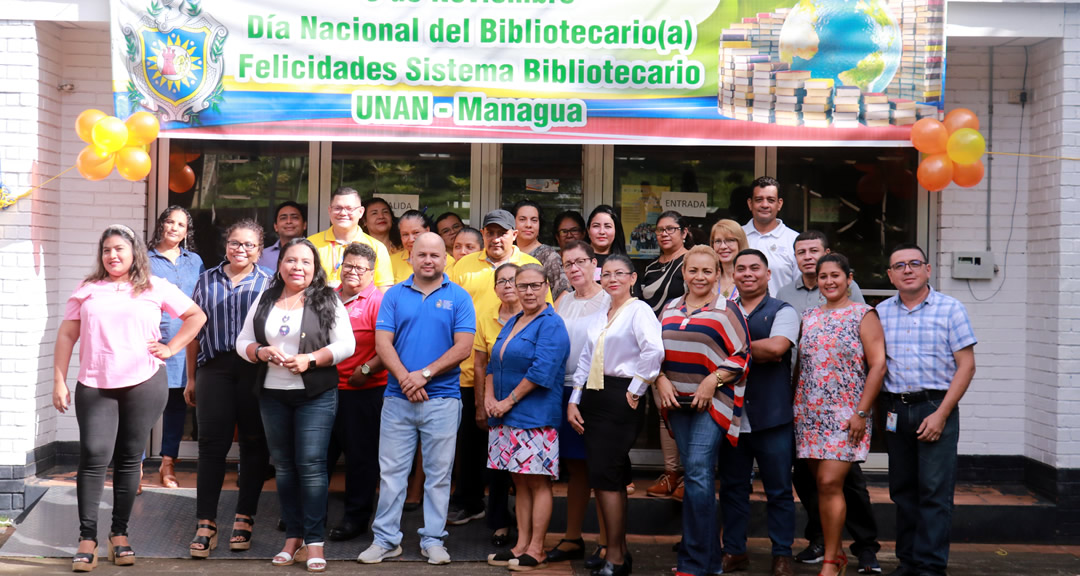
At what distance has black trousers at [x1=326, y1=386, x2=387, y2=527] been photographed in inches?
224

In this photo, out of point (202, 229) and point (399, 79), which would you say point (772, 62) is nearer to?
point (399, 79)

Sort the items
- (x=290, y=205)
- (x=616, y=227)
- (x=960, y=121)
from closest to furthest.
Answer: (x=960, y=121) < (x=616, y=227) < (x=290, y=205)

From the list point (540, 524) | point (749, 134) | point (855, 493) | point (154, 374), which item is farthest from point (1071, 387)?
point (154, 374)

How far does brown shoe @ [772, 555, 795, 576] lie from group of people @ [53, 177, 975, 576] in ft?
0.04

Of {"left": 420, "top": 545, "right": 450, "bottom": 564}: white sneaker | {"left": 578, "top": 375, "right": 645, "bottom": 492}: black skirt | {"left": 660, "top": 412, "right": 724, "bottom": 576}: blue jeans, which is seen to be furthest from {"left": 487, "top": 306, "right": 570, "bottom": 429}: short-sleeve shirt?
{"left": 420, "top": 545, "right": 450, "bottom": 564}: white sneaker

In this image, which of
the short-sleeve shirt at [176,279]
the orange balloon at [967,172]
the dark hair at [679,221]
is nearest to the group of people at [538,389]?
the dark hair at [679,221]

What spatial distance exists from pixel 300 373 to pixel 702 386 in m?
2.19

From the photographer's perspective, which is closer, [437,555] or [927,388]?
[927,388]

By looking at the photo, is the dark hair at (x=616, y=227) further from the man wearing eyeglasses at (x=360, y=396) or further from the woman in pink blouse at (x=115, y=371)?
the woman in pink blouse at (x=115, y=371)

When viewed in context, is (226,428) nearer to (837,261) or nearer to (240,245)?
(240,245)

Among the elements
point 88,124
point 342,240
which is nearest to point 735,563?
point 342,240

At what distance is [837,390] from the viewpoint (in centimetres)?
506

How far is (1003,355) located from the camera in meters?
6.74

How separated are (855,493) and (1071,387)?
1.99 meters
